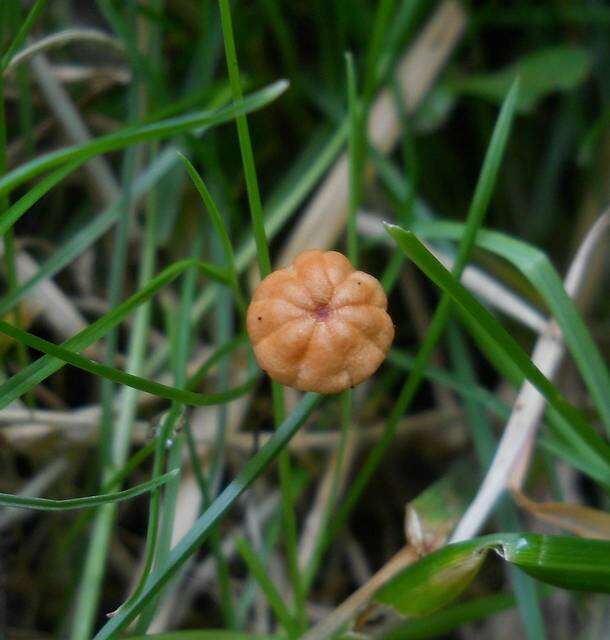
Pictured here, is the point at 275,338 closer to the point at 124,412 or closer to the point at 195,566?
the point at 124,412

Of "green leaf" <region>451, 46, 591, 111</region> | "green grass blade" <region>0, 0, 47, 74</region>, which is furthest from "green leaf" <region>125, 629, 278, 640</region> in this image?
"green leaf" <region>451, 46, 591, 111</region>

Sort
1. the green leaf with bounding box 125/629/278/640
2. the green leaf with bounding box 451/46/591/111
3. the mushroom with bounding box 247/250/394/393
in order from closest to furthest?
the mushroom with bounding box 247/250/394/393 < the green leaf with bounding box 125/629/278/640 < the green leaf with bounding box 451/46/591/111

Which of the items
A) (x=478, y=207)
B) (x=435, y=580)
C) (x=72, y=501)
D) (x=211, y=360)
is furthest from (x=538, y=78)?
(x=72, y=501)

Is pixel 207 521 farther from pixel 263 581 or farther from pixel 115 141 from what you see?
pixel 115 141

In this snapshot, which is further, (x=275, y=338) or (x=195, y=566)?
(x=195, y=566)

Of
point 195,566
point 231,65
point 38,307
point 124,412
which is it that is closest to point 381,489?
point 195,566

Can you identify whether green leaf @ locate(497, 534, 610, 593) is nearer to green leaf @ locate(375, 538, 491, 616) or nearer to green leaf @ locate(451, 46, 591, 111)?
green leaf @ locate(375, 538, 491, 616)

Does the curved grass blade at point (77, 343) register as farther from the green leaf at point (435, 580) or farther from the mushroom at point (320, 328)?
the green leaf at point (435, 580)
